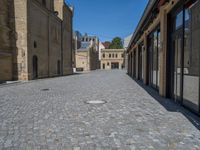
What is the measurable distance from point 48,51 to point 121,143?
2672 centimetres

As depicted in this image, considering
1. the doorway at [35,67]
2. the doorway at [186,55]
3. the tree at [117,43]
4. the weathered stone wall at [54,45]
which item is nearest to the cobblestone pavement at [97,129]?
the doorway at [186,55]

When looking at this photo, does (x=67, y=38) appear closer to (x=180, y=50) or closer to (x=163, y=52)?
(x=163, y=52)

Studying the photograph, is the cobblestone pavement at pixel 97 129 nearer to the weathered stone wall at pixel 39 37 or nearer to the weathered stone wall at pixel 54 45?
the weathered stone wall at pixel 39 37

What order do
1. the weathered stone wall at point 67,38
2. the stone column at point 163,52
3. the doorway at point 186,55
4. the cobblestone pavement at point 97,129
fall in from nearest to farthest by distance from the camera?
the cobblestone pavement at point 97,129
the doorway at point 186,55
the stone column at point 163,52
the weathered stone wall at point 67,38

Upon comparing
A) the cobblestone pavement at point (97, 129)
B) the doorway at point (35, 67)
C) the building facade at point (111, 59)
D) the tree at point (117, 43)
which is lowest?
the cobblestone pavement at point (97, 129)

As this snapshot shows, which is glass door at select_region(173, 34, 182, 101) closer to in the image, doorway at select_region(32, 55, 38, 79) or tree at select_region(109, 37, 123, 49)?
doorway at select_region(32, 55, 38, 79)

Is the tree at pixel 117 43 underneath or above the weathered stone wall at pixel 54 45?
above

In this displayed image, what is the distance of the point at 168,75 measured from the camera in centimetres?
980

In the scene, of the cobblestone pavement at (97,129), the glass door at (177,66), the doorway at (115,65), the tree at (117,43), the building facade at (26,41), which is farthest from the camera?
the tree at (117,43)

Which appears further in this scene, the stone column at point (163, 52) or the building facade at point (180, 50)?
the stone column at point (163, 52)

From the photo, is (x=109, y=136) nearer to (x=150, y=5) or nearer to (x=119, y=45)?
(x=150, y=5)

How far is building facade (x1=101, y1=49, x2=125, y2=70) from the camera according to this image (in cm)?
8586

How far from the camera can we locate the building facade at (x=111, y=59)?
85.9 meters

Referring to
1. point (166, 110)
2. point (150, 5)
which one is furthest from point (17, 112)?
point (150, 5)
